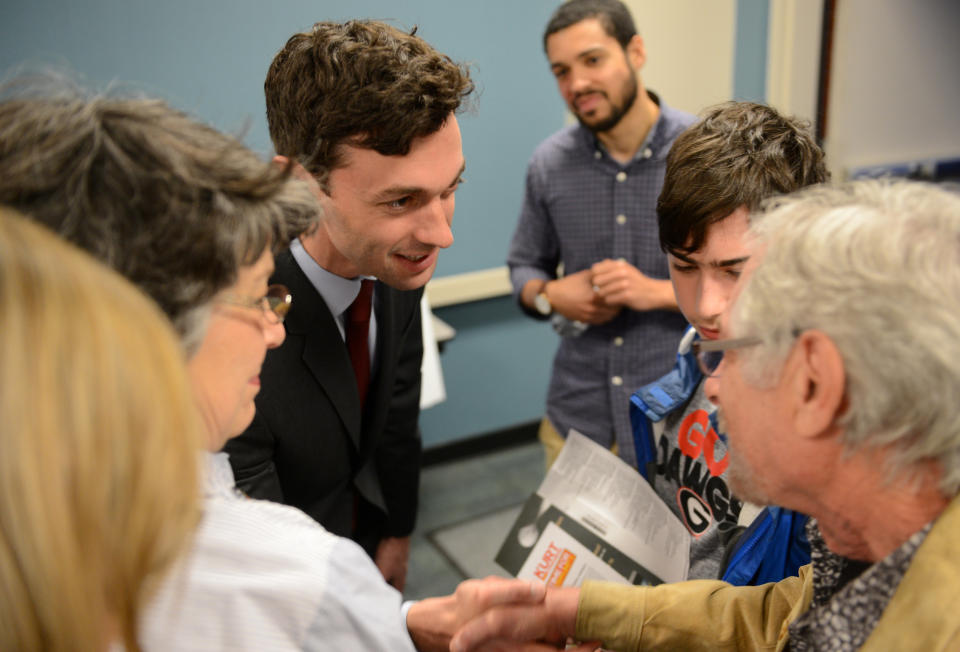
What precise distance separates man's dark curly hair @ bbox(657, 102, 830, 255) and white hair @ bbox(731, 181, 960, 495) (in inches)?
17.9

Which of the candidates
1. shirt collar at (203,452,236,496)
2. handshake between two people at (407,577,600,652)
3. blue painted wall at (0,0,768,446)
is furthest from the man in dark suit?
blue painted wall at (0,0,768,446)

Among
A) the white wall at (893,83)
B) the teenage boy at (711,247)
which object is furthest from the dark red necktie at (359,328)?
the white wall at (893,83)

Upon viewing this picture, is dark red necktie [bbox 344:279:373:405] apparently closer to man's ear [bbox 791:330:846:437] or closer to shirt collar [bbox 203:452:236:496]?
shirt collar [bbox 203:452:236:496]

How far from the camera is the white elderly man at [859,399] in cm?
72

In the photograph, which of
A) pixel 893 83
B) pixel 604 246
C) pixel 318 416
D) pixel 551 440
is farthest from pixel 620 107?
pixel 893 83

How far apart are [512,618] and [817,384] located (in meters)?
0.65

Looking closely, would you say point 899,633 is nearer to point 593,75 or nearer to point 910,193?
point 910,193

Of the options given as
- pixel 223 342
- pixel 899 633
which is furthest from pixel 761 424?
pixel 223 342

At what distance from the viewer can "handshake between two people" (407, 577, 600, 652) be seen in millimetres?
1183

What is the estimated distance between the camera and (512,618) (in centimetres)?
119

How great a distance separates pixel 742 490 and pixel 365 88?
0.90m

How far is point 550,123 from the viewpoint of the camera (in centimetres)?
356

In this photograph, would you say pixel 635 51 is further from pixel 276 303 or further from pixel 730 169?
pixel 276 303

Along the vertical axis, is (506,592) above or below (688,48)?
below
